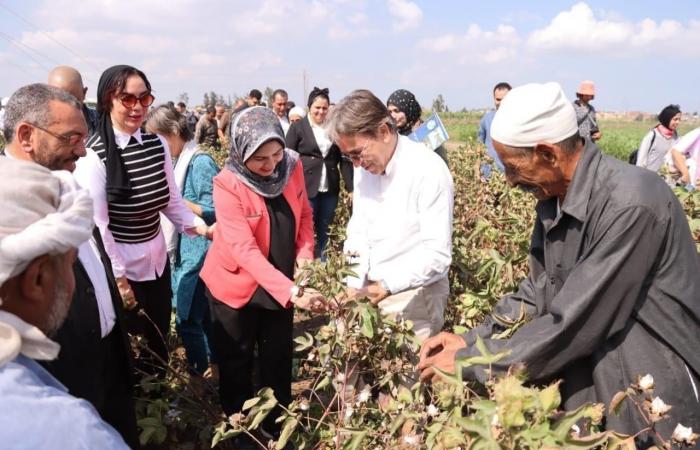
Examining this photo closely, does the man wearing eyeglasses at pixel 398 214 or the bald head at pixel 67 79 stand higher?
the bald head at pixel 67 79

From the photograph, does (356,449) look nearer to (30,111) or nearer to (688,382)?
(688,382)

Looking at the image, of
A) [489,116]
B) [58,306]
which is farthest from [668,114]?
[58,306]

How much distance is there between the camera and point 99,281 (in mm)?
1821

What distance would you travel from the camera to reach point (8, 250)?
32.5 inches

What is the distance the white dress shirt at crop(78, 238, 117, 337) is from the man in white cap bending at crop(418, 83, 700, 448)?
46.7 inches

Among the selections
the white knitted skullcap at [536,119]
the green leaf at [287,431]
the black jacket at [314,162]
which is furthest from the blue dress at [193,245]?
the white knitted skullcap at [536,119]

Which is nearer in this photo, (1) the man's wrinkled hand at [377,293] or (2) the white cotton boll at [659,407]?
(2) the white cotton boll at [659,407]

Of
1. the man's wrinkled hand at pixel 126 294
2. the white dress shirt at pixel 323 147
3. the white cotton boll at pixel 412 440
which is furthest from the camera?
the white dress shirt at pixel 323 147

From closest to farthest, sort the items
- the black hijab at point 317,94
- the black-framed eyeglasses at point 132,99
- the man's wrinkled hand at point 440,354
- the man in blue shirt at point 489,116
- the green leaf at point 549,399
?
1. the green leaf at point 549,399
2. the man's wrinkled hand at point 440,354
3. the black-framed eyeglasses at point 132,99
4. the black hijab at point 317,94
5. the man in blue shirt at point 489,116

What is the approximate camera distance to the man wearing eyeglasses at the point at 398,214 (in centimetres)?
216

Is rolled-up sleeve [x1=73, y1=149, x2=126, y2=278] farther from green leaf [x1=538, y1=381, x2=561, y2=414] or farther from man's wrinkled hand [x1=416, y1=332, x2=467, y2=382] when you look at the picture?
green leaf [x1=538, y1=381, x2=561, y2=414]

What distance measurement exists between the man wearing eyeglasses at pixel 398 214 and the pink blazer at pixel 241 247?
0.36 metres

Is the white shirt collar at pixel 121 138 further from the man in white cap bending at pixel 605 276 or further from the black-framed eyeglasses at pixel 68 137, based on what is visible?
the man in white cap bending at pixel 605 276

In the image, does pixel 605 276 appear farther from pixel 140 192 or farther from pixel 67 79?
pixel 67 79
